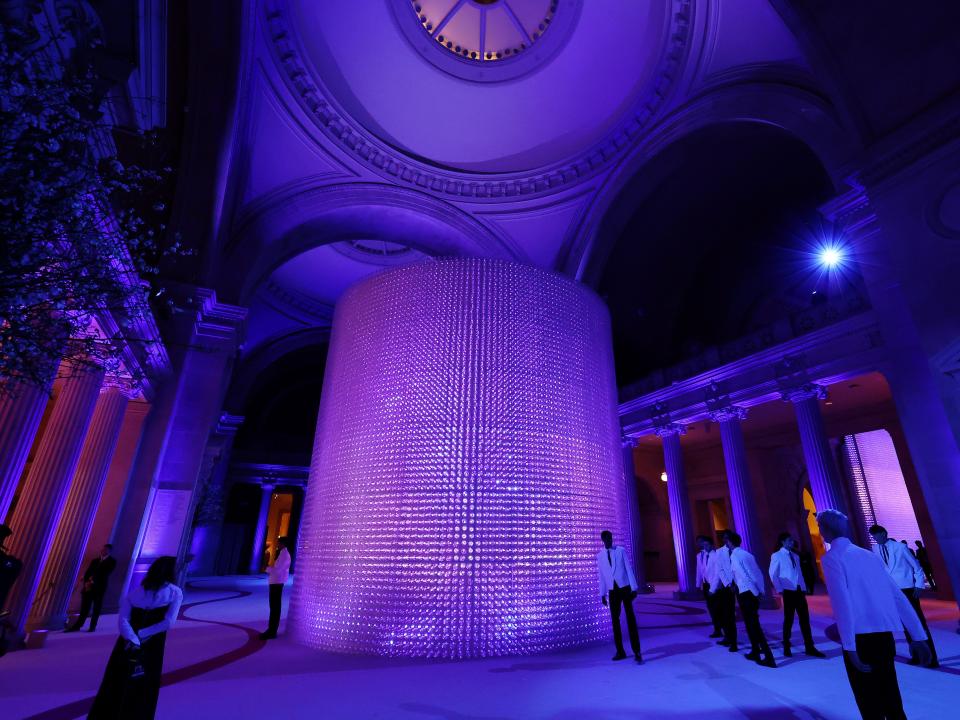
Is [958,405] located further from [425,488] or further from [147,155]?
[147,155]

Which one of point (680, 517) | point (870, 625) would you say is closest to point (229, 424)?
point (680, 517)

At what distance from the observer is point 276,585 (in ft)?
20.2

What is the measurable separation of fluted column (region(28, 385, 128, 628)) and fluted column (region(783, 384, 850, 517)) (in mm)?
13310

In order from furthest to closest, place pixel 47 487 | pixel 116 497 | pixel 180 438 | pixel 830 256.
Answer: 1. pixel 830 256
2. pixel 180 438
3. pixel 116 497
4. pixel 47 487

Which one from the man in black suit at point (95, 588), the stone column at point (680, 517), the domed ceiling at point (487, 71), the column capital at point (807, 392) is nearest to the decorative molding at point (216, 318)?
the man in black suit at point (95, 588)

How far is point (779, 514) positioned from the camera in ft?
48.9

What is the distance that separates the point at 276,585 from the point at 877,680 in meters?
6.20

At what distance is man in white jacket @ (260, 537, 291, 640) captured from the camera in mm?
5905

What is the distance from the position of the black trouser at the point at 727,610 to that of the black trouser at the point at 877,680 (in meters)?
2.88

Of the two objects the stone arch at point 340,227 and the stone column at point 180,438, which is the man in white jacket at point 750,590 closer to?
the stone column at point 180,438

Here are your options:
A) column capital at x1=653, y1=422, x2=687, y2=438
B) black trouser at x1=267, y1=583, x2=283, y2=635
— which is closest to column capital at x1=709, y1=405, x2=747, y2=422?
column capital at x1=653, y1=422, x2=687, y2=438

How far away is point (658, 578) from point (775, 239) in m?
12.8

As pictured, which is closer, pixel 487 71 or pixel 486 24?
pixel 486 24

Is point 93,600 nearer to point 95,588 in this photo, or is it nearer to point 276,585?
point 95,588
